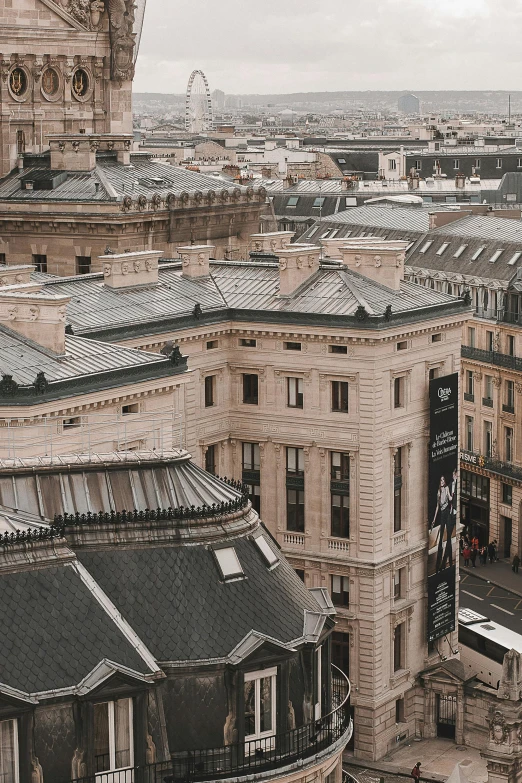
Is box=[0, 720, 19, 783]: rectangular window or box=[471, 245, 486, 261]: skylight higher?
box=[471, 245, 486, 261]: skylight

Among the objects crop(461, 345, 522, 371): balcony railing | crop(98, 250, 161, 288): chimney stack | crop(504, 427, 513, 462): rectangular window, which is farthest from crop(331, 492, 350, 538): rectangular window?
crop(504, 427, 513, 462): rectangular window

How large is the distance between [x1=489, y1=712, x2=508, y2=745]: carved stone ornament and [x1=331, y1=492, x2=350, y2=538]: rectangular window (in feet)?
45.1

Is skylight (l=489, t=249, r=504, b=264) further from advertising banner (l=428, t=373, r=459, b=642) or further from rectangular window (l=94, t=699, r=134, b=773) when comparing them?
rectangular window (l=94, t=699, r=134, b=773)

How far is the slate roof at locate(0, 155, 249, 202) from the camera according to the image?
370 ft

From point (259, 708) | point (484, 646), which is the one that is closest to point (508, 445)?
point (484, 646)

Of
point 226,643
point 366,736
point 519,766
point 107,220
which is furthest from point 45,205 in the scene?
point 226,643

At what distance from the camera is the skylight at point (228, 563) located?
60.0 meters

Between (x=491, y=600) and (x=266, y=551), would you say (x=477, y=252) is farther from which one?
(x=266, y=551)

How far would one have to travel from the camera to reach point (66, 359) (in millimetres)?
83250

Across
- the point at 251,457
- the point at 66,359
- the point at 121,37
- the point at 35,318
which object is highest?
the point at 121,37

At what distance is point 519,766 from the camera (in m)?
90.0

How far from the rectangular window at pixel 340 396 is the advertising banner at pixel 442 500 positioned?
5247mm

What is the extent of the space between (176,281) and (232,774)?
164ft

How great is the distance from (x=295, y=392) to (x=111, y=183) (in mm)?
20160
